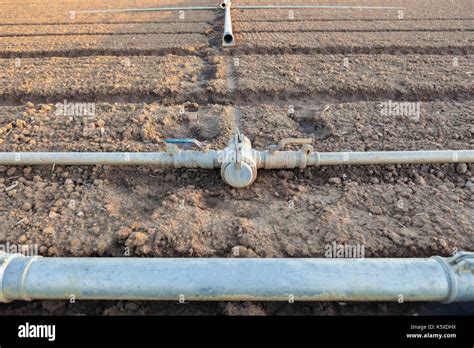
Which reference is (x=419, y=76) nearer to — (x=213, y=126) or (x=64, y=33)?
(x=213, y=126)

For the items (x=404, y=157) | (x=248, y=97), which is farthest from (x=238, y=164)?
(x=248, y=97)

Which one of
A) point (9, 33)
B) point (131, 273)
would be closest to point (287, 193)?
point (131, 273)

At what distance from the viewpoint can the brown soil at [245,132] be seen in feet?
7.41

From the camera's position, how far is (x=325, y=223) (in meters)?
2.39

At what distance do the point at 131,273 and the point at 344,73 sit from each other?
3.52 metres

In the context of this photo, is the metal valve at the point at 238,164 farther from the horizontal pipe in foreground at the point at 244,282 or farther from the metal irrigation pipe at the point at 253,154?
the horizontal pipe in foreground at the point at 244,282

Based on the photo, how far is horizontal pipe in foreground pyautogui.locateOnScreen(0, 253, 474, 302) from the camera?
172 cm

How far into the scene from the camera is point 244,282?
172cm

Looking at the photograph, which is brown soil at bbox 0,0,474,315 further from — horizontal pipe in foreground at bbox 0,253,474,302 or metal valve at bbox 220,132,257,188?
horizontal pipe in foreground at bbox 0,253,474,302

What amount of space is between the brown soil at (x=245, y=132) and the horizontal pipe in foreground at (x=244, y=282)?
0.86 feet

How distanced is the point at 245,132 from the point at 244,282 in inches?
71.1

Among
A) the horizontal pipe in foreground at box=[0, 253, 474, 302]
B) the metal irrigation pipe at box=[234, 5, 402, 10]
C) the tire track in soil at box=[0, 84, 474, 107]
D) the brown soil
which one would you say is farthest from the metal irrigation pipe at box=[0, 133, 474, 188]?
the metal irrigation pipe at box=[234, 5, 402, 10]

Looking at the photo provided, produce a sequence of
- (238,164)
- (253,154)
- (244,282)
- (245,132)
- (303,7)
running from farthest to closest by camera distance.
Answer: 1. (303,7)
2. (245,132)
3. (253,154)
4. (238,164)
5. (244,282)

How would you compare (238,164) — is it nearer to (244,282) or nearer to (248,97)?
(244,282)
